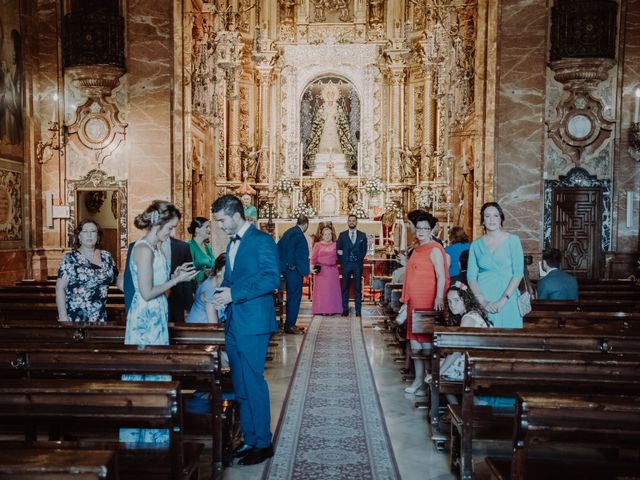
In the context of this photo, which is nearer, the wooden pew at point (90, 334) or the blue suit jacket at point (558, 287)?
the wooden pew at point (90, 334)

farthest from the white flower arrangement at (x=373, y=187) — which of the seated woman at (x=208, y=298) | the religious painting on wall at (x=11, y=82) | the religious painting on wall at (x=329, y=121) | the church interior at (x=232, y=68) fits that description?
the seated woman at (x=208, y=298)

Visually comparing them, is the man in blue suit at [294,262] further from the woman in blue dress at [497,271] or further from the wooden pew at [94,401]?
the wooden pew at [94,401]

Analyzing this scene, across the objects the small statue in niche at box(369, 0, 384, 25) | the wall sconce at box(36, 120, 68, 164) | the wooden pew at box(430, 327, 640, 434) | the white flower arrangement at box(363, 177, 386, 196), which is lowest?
the wooden pew at box(430, 327, 640, 434)

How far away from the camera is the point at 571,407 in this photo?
296cm

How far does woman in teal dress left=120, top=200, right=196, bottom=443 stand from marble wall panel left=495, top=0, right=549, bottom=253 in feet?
25.8

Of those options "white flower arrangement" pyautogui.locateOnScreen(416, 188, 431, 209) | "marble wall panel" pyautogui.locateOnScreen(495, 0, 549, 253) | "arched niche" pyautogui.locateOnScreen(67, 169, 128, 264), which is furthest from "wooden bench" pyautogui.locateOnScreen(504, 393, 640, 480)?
"white flower arrangement" pyautogui.locateOnScreen(416, 188, 431, 209)

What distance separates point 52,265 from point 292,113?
1112 centimetres

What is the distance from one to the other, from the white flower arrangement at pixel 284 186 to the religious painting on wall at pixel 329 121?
1.30m

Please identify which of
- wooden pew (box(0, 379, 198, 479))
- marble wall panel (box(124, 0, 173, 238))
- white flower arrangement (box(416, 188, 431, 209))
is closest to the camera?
Answer: wooden pew (box(0, 379, 198, 479))

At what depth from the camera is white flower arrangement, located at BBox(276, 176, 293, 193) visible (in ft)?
66.1

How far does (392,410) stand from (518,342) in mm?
1746

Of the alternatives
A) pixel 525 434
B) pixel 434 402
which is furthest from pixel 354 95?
pixel 525 434

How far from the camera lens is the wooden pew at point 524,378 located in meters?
3.80

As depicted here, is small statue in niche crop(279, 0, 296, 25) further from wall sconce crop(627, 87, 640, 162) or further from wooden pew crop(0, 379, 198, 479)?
wooden pew crop(0, 379, 198, 479)
